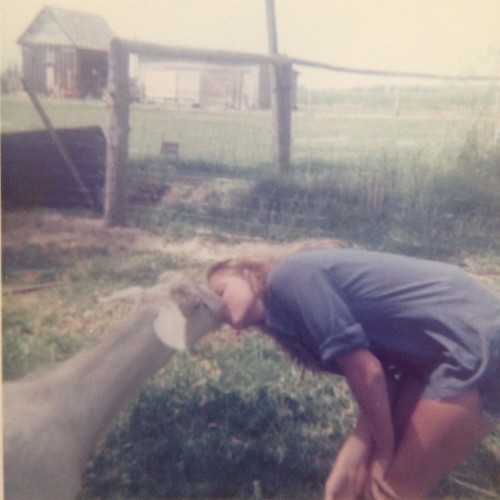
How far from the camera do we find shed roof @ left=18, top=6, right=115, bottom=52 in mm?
1622

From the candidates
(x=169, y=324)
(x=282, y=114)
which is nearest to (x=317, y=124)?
(x=282, y=114)

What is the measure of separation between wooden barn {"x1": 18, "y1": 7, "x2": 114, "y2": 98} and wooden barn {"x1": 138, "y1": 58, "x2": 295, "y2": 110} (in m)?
0.12

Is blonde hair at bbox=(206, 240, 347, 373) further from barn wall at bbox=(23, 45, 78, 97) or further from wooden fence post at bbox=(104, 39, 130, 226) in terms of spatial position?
barn wall at bbox=(23, 45, 78, 97)

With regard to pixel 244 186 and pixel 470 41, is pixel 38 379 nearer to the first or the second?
pixel 244 186

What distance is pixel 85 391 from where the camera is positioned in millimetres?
1559

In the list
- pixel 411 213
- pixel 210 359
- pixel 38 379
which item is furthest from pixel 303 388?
pixel 38 379

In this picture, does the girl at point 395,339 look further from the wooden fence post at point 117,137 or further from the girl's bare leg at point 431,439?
the wooden fence post at point 117,137

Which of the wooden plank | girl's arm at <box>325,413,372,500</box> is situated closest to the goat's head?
girl's arm at <box>325,413,372,500</box>

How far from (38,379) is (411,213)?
1.08 m

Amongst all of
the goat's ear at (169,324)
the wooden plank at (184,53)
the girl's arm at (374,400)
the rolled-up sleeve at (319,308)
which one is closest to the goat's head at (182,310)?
the goat's ear at (169,324)

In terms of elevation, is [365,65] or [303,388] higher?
[365,65]

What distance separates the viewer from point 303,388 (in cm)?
172

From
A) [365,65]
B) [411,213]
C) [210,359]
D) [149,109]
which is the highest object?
[365,65]

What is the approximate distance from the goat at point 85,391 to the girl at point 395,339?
122 millimetres
